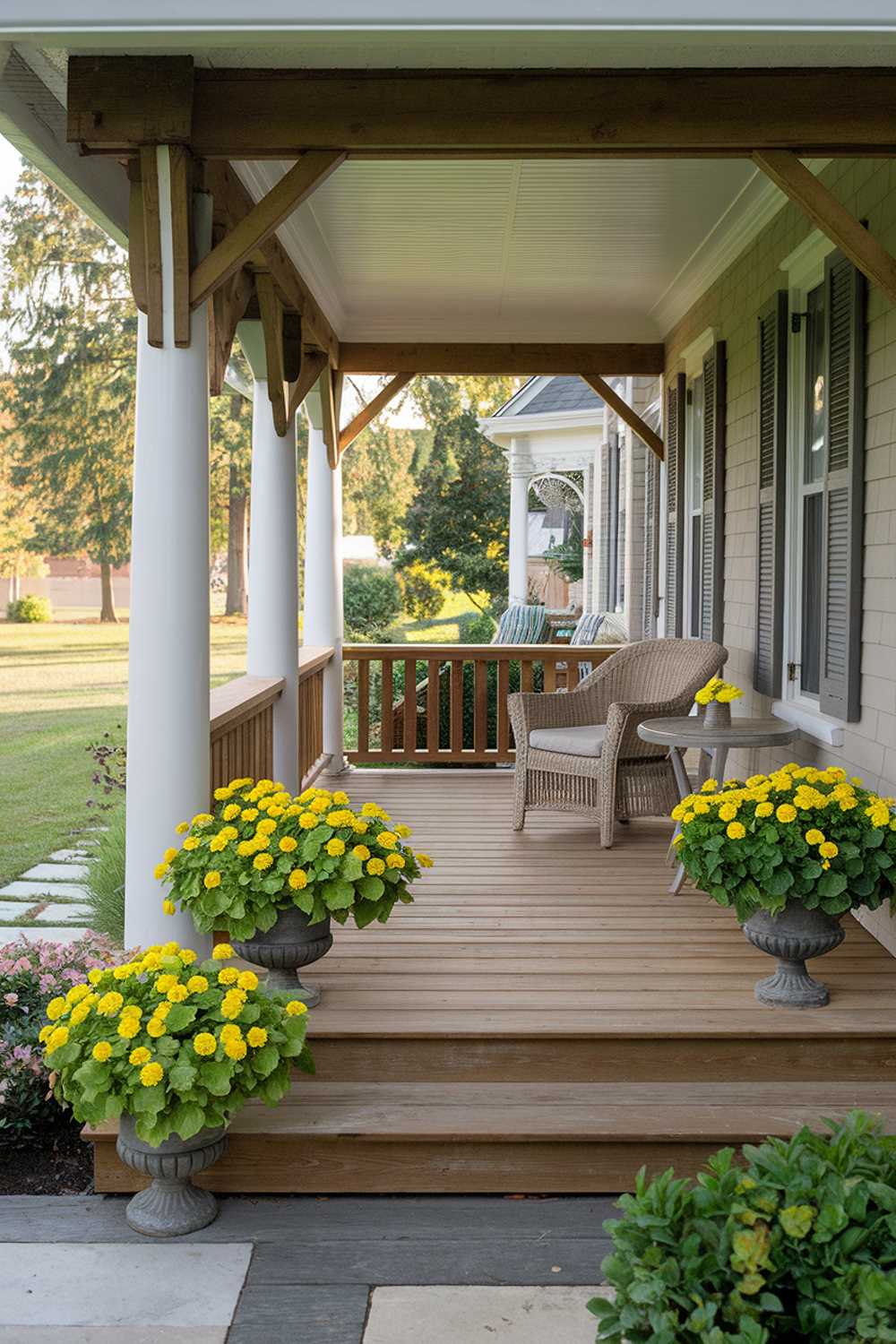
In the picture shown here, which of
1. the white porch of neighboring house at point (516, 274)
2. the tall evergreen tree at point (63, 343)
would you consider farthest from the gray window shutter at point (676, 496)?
the tall evergreen tree at point (63, 343)

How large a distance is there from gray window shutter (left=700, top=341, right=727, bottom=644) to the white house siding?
4.1 inches

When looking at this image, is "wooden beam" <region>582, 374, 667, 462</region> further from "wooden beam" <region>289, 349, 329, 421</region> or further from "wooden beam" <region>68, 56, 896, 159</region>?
"wooden beam" <region>68, 56, 896, 159</region>

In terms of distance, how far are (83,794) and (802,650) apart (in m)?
7.24

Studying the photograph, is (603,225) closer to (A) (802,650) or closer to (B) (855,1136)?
(A) (802,650)

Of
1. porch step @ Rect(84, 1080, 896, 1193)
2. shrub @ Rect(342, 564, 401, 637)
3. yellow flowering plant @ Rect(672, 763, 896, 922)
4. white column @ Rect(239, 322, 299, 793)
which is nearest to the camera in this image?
porch step @ Rect(84, 1080, 896, 1193)

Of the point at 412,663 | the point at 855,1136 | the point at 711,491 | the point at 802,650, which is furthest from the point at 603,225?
the point at 855,1136

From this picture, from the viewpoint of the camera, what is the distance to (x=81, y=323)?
19.4 meters

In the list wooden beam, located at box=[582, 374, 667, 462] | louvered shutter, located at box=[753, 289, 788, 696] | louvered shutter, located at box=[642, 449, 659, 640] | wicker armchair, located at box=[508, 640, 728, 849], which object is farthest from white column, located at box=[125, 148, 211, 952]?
louvered shutter, located at box=[642, 449, 659, 640]

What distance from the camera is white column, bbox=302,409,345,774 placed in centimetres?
769

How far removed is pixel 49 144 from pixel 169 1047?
2.46 metres

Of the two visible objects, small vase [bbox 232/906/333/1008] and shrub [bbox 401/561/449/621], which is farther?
shrub [bbox 401/561/449/621]

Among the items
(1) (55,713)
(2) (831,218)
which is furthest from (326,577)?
(1) (55,713)

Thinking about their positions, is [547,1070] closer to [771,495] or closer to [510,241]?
[771,495]

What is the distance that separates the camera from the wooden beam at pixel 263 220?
3492 millimetres
